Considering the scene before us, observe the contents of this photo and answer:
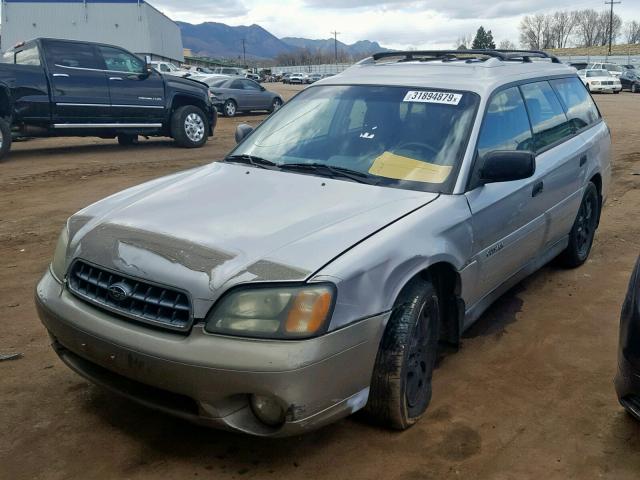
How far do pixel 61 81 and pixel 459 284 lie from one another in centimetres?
941

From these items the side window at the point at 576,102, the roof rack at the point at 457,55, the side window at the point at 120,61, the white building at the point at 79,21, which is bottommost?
the side window at the point at 576,102

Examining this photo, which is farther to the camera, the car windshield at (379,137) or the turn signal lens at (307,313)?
the car windshield at (379,137)

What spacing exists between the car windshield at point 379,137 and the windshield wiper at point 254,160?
0.5 inches

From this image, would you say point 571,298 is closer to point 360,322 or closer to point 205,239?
point 360,322

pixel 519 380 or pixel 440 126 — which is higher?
pixel 440 126

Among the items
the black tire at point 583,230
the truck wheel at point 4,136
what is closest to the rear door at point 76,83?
the truck wheel at point 4,136

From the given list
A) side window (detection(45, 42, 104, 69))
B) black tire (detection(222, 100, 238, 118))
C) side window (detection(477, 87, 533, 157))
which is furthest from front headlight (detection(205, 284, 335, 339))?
black tire (detection(222, 100, 238, 118))

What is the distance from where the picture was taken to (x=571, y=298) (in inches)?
189

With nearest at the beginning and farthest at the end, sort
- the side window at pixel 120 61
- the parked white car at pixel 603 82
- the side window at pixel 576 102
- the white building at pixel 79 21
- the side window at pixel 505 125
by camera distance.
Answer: the side window at pixel 505 125, the side window at pixel 576 102, the side window at pixel 120 61, the parked white car at pixel 603 82, the white building at pixel 79 21

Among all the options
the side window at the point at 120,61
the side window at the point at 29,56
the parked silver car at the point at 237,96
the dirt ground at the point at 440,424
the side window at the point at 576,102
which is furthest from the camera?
the parked silver car at the point at 237,96

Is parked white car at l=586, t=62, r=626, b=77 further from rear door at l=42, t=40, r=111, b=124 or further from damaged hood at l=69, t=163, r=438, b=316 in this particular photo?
damaged hood at l=69, t=163, r=438, b=316

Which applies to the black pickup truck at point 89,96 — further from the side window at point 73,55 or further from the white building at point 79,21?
the white building at point 79,21

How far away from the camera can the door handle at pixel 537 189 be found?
412cm

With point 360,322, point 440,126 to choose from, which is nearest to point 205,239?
point 360,322
